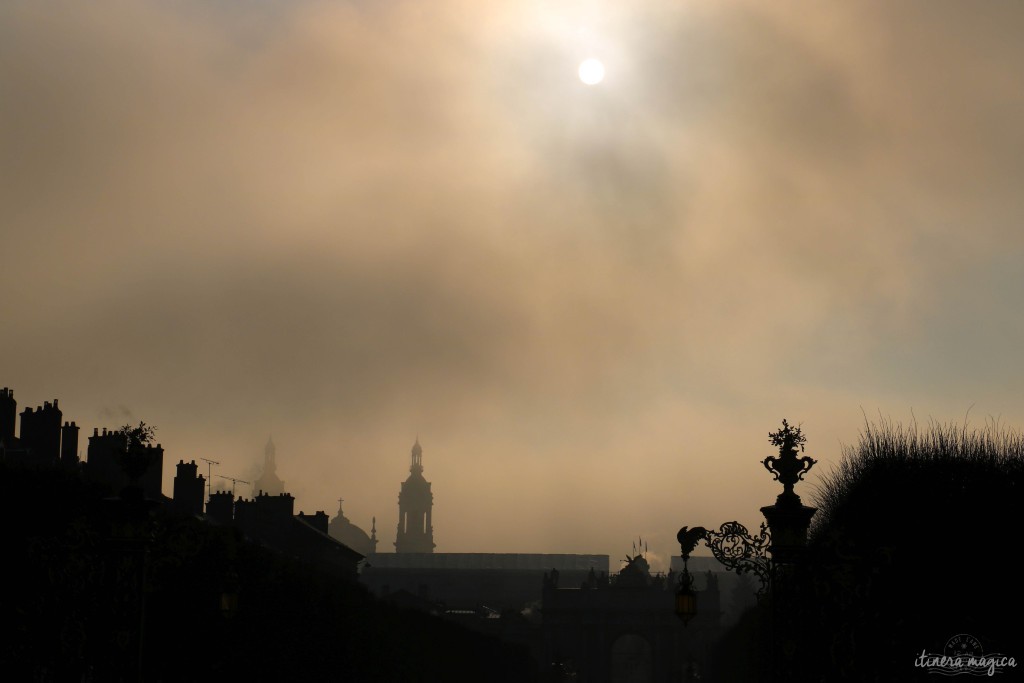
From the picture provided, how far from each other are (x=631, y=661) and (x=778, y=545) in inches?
6593

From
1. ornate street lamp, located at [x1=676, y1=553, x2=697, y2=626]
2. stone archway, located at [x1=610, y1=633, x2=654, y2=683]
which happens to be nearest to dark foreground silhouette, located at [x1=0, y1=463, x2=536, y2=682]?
ornate street lamp, located at [x1=676, y1=553, x2=697, y2=626]

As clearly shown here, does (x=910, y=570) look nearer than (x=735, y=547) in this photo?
No

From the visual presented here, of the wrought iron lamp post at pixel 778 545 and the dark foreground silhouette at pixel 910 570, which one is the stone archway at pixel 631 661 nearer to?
the dark foreground silhouette at pixel 910 570

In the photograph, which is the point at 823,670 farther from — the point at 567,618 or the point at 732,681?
the point at 567,618

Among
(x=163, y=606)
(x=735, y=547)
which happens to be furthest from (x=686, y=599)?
(x=163, y=606)

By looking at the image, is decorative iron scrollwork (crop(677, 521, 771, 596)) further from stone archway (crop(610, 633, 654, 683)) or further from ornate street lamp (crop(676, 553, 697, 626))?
stone archway (crop(610, 633, 654, 683))

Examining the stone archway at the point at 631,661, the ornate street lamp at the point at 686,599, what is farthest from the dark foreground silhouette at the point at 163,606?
the stone archway at the point at 631,661

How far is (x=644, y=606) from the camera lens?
14288cm

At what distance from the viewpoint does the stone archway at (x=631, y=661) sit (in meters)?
181

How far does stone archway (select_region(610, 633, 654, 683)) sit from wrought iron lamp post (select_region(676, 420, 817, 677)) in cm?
16098

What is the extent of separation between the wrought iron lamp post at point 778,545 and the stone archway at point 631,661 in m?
161

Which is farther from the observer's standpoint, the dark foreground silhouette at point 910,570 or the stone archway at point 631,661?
the stone archway at point 631,661

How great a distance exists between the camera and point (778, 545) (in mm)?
20828

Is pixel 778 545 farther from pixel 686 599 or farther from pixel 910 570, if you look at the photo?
pixel 910 570
